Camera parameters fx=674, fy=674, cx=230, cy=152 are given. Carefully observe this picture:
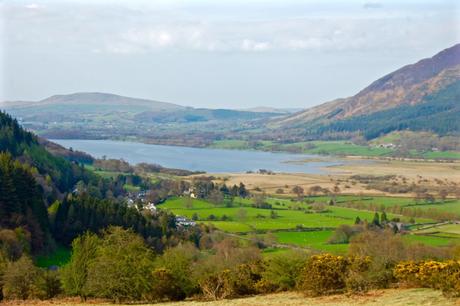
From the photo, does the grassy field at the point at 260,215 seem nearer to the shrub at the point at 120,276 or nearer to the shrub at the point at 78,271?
the shrub at the point at 78,271

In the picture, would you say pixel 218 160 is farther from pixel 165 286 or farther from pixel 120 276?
pixel 120 276

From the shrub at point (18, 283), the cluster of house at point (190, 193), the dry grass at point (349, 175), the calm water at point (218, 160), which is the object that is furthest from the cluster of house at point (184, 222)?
the calm water at point (218, 160)

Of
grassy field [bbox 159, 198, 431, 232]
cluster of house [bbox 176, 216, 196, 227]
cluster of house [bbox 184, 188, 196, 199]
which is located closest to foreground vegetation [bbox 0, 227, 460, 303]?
cluster of house [bbox 176, 216, 196, 227]

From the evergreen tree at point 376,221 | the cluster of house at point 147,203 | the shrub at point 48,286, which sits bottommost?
the cluster of house at point 147,203

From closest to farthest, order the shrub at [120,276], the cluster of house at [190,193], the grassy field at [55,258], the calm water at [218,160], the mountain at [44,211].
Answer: the shrub at [120,276]
the grassy field at [55,258]
the mountain at [44,211]
the cluster of house at [190,193]
the calm water at [218,160]

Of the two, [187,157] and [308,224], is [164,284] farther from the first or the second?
[187,157]

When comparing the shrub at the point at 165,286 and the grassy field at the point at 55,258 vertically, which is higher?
the shrub at the point at 165,286

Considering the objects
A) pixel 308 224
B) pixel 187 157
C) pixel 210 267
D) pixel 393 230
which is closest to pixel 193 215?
pixel 308 224

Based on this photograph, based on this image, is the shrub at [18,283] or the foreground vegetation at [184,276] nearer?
the foreground vegetation at [184,276]
